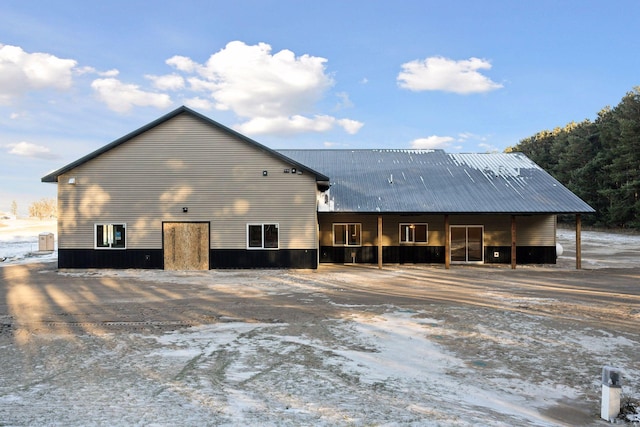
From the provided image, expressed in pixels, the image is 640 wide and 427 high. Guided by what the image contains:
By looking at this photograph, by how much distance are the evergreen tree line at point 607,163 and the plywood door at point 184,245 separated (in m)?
38.0

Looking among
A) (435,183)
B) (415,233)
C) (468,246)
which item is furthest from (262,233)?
(468,246)

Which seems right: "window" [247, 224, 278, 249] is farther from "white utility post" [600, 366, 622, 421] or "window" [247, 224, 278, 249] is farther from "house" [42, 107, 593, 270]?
"white utility post" [600, 366, 622, 421]

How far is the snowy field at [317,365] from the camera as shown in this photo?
14.8 ft

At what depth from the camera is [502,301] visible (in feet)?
37.7

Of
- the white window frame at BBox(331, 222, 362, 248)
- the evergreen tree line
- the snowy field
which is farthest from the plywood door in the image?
the evergreen tree line

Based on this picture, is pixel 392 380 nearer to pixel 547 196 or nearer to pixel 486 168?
pixel 547 196

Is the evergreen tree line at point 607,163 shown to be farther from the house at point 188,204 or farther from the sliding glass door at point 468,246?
the house at point 188,204

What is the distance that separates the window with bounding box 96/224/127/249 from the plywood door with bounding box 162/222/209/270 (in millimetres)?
1804

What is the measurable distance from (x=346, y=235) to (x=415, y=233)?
11.2 feet

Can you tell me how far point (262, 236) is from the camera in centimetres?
1873

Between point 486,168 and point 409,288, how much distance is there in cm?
1277

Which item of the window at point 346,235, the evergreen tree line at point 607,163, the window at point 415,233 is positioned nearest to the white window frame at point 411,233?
the window at point 415,233

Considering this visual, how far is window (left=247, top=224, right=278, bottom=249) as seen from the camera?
1872 cm

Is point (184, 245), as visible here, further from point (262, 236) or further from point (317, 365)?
A: point (317, 365)
